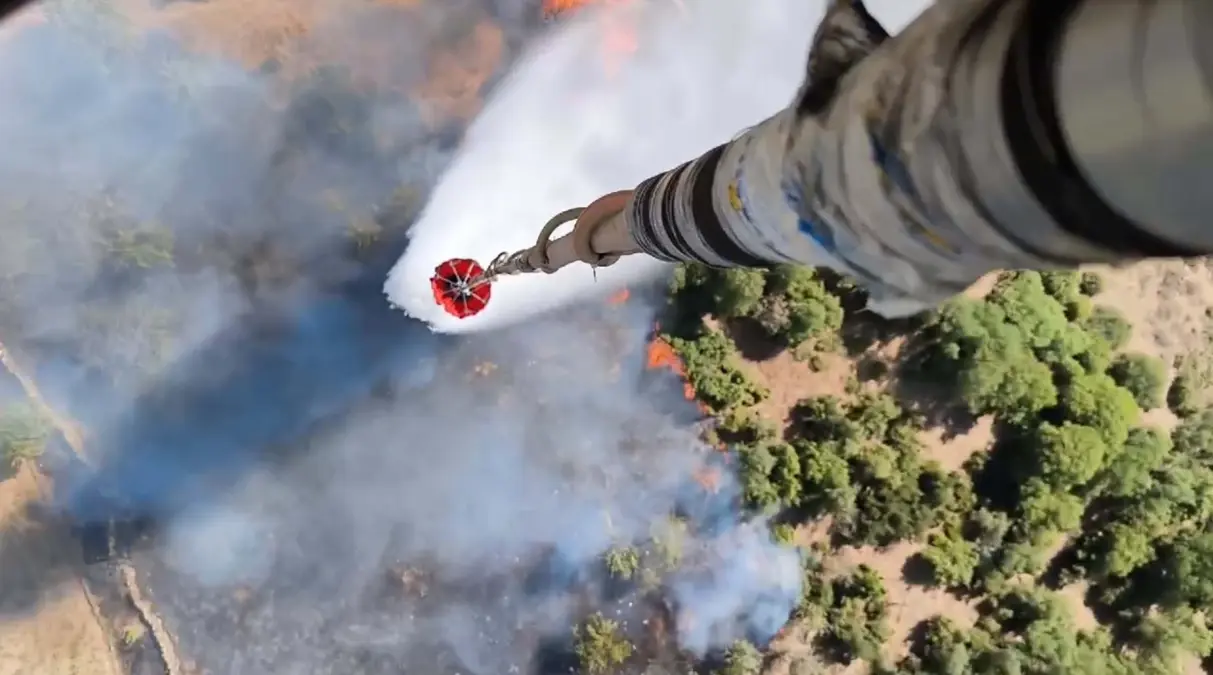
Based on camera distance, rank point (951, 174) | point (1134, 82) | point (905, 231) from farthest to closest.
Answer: point (905, 231) < point (951, 174) < point (1134, 82)

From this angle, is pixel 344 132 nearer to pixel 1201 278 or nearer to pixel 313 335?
pixel 313 335

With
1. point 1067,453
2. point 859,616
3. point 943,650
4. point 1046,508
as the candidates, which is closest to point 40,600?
point 859,616

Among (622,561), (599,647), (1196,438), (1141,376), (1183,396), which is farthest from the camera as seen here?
(1183,396)

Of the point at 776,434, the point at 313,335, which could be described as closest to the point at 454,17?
the point at 313,335

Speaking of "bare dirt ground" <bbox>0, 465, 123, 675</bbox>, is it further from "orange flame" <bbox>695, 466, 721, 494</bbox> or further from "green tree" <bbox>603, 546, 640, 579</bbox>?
"orange flame" <bbox>695, 466, 721, 494</bbox>

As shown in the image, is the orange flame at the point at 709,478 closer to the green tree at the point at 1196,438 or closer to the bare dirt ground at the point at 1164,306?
the bare dirt ground at the point at 1164,306

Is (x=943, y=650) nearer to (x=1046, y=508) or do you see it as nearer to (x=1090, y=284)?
(x=1046, y=508)

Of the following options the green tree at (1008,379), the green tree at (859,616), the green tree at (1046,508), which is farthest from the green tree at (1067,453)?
the green tree at (859,616)
